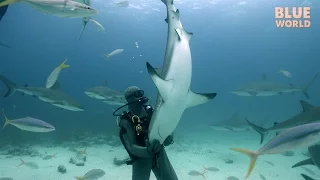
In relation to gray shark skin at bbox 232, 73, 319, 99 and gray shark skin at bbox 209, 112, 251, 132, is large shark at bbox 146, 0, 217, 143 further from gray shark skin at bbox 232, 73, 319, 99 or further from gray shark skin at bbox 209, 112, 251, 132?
gray shark skin at bbox 232, 73, 319, 99

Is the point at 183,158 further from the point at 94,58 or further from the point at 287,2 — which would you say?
the point at 94,58

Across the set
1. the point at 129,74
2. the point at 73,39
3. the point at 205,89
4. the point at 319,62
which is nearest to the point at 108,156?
the point at 73,39

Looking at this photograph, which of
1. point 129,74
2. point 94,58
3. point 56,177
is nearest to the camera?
point 56,177

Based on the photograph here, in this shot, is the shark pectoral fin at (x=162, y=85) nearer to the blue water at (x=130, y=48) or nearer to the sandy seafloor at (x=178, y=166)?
the sandy seafloor at (x=178, y=166)

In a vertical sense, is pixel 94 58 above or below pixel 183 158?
below

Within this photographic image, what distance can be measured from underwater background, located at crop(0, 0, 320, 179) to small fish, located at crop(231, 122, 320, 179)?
13650 millimetres

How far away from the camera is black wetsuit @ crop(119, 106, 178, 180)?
387 centimetres

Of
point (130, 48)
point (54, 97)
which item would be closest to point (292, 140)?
point (54, 97)

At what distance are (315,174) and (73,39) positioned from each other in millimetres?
45329

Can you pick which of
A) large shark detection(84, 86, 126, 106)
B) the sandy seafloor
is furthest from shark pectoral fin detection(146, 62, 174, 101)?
large shark detection(84, 86, 126, 106)

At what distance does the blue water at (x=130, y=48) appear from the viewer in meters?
31.5

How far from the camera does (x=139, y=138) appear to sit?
4098mm

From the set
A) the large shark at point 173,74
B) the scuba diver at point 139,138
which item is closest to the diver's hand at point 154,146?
the scuba diver at point 139,138

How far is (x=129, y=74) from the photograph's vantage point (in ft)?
220
